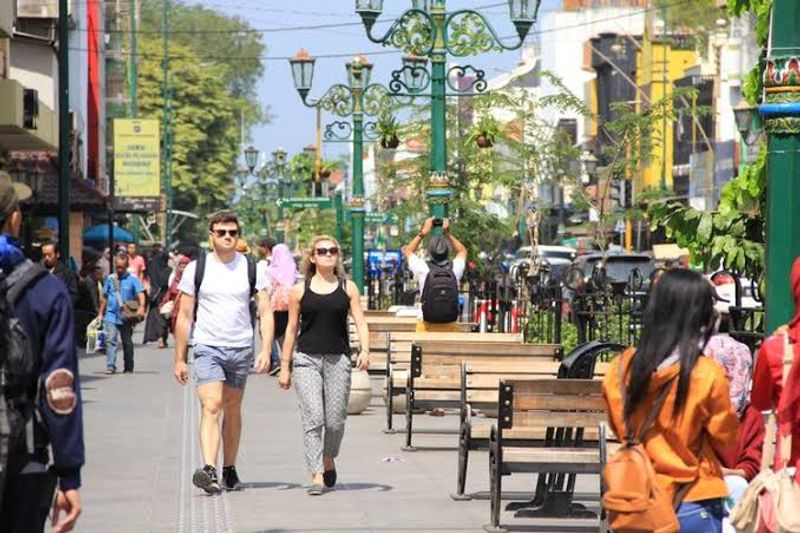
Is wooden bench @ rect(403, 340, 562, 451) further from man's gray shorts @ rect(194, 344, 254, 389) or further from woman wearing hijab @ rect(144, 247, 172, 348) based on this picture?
woman wearing hijab @ rect(144, 247, 172, 348)

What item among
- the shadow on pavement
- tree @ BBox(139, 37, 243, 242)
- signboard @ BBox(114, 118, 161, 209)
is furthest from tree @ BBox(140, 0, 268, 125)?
the shadow on pavement

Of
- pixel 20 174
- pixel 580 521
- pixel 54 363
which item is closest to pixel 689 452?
pixel 54 363

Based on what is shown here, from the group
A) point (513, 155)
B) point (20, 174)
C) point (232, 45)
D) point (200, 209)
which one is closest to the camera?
point (20, 174)

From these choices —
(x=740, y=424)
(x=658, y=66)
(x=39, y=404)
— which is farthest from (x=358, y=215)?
(x=658, y=66)

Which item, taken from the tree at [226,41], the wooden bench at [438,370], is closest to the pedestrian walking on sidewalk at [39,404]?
the wooden bench at [438,370]

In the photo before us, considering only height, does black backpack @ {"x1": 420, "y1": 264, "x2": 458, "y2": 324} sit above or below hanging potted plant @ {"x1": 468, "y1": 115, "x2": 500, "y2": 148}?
below

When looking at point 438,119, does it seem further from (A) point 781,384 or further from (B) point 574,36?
(B) point 574,36

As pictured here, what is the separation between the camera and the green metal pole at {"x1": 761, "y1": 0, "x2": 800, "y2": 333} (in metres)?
9.40

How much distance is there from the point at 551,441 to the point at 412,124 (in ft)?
105

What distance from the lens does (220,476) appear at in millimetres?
14227

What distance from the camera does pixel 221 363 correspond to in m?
13.4

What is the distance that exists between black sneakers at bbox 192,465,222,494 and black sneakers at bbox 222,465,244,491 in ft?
1.47

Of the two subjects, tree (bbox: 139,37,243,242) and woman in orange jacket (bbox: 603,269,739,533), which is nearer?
woman in orange jacket (bbox: 603,269,739,533)

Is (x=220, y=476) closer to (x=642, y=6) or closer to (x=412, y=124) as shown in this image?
(x=412, y=124)
